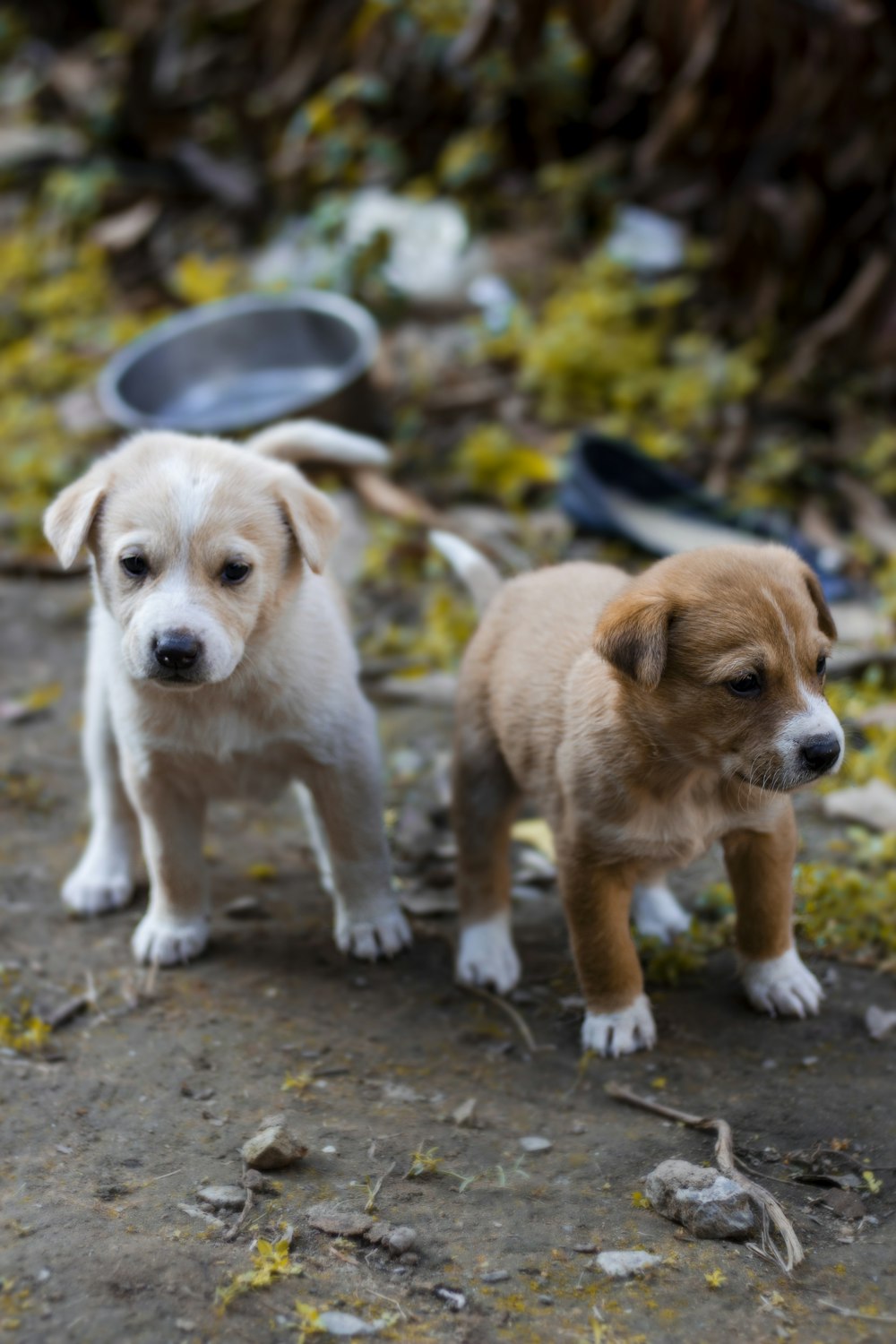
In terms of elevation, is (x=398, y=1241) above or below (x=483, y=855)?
above

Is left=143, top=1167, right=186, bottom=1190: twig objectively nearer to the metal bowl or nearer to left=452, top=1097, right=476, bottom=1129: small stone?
left=452, top=1097, right=476, bottom=1129: small stone

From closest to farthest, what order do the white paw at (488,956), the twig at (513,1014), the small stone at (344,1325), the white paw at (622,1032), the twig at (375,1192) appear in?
the small stone at (344,1325) → the twig at (375,1192) → the white paw at (622,1032) → the twig at (513,1014) → the white paw at (488,956)

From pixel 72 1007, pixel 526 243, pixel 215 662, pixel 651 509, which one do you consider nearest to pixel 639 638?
pixel 215 662

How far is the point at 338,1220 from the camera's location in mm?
3170

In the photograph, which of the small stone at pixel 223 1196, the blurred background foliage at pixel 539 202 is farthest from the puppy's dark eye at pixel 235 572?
the blurred background foliage at pixel 539 202

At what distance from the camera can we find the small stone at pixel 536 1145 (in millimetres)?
Answer: 3574

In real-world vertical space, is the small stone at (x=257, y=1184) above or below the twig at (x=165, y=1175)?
above

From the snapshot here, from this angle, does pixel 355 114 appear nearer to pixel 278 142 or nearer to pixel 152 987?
pixel 278 142

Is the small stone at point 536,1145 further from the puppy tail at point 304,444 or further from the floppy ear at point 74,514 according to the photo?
the puppy tail at point 304,444

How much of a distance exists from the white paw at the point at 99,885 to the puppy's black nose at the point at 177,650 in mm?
1512

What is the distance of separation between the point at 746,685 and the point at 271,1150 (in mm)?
1599

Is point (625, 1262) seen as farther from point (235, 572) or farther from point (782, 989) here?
point (235, 572)

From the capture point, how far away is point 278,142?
11055 mm

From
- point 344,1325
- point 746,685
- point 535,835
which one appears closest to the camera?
point 344,1325
